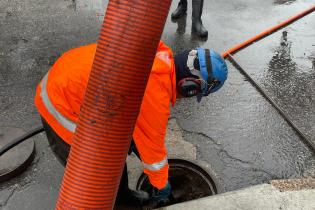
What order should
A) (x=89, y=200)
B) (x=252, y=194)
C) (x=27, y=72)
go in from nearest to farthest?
(x=89, y=200) → (x=252, y=194) → (x=27, y=72)

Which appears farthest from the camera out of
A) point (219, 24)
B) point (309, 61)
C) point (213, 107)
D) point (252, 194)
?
point (219, 24)

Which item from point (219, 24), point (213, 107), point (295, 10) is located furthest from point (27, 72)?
point (295, 10)

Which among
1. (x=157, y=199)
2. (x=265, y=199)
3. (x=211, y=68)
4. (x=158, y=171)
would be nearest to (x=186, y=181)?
(x=157, y=199)

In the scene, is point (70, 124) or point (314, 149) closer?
point (70, 124)

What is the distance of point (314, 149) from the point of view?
396 cm

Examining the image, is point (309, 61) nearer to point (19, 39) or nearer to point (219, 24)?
point (219, 24)

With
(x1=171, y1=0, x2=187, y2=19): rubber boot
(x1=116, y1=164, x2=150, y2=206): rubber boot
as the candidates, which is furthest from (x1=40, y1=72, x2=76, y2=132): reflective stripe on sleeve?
(x1=171, y1=0, x2=187, y2=19): rubber boot

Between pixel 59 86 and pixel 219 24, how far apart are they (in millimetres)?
4863

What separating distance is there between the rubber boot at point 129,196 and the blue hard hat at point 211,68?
3.73 feet

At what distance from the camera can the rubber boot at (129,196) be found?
306cm

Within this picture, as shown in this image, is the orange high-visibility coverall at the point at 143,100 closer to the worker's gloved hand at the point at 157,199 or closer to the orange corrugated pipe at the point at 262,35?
the worker's gloved hand at the point at 157,199

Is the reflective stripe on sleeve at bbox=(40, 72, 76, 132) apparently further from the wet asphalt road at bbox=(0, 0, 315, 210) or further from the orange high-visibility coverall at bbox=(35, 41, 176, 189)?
the wet asphalt road at bbox=(0, 0, 315, 210)

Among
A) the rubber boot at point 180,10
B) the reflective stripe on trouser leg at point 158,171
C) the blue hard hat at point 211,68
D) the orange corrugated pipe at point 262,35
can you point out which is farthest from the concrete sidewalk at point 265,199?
the rubber boot at point 180,10

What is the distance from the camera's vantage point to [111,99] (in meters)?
1.41
